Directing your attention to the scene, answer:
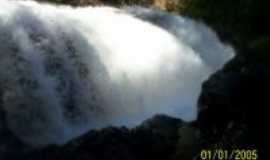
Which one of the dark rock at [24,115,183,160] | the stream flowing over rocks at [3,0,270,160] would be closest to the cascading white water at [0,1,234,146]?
the stream flowing over rocks at [3,0,270,160]

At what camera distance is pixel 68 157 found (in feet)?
32.1

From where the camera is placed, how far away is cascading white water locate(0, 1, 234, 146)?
437 inches

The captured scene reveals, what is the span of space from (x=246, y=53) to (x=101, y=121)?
9.07 feet

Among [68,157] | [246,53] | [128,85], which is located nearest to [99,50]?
[128,85]

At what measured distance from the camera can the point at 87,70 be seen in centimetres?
1223

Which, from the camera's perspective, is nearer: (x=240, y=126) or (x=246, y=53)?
(x=240, y=126)

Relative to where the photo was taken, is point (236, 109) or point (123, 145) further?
point (123, 145)

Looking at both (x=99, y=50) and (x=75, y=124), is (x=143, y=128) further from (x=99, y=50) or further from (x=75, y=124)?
(x=99, y=50)

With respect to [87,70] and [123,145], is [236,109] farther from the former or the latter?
[87,70]
